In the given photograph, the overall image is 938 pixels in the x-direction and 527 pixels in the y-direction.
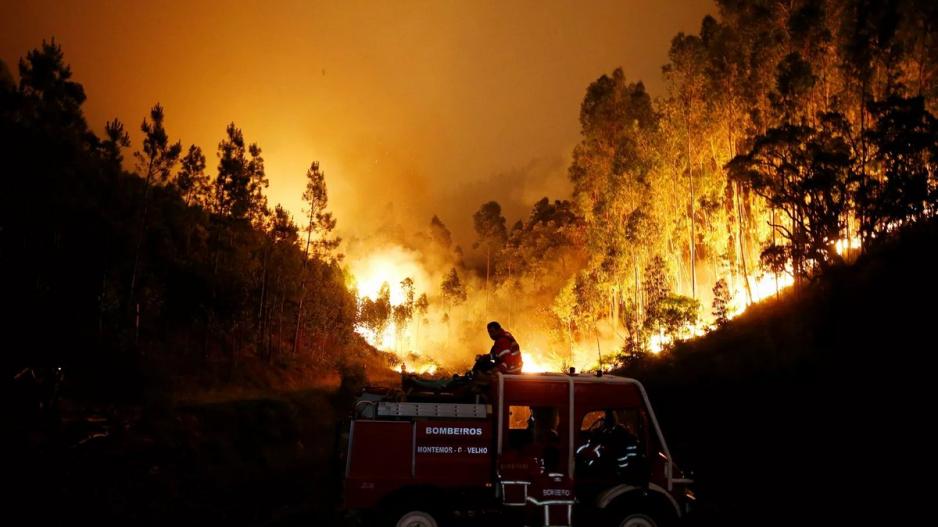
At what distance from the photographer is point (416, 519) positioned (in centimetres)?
765

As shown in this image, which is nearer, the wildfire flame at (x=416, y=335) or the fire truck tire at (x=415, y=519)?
the fire truck tire at (x=415, y=519)

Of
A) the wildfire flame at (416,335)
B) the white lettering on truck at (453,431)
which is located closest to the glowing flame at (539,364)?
the wildfire flame at (416,335)

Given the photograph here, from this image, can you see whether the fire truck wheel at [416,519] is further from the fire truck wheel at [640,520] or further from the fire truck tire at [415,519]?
the fire truck wheel at [640,520]

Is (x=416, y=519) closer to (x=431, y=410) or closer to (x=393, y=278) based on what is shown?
(x=431, y=410)

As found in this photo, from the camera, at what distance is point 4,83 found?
31.8 meters

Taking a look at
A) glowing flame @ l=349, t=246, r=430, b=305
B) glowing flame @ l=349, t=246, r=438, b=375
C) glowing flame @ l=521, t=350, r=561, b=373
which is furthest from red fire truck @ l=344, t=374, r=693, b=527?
glowing flame @ l=349, t=246, r=430, b=305

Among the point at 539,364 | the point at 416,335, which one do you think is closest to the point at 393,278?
the point at 416,335

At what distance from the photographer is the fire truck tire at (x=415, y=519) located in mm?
7602

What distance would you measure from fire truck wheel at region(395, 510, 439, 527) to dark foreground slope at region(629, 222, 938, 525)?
18.2 ft

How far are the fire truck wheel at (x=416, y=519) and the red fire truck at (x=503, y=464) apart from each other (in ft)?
0.04

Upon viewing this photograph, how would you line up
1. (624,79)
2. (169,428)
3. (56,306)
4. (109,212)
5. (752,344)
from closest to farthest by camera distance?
1. (169,428)
2. (752,344)
3. (56,306)
4. (109,212)
5. (624,79)

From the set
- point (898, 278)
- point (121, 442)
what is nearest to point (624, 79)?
point (898, 278)

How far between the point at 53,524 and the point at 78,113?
102 ft

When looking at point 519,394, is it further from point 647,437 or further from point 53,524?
point 53,524
